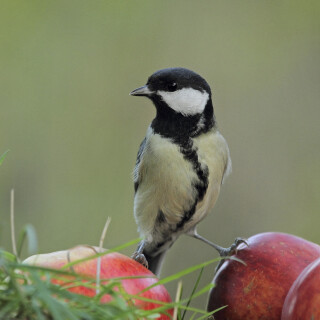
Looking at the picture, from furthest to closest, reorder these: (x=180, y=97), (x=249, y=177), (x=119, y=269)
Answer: (x=249, y=177) → (x=180, y=97) → (x=119, y=269)

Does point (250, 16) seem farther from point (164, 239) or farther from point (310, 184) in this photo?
point (164, 239)

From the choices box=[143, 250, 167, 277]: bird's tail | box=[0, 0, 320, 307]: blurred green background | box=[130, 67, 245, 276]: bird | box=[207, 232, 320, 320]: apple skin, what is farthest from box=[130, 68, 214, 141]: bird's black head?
box=[0, 0, 320, 307]: blurred green background

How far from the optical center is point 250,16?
14.0 ft

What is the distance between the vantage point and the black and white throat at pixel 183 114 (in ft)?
5.90

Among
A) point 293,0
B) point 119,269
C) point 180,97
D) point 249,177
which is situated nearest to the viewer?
point 119,269

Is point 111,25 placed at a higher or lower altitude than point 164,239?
higher

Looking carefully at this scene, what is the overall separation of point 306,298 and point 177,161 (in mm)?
862

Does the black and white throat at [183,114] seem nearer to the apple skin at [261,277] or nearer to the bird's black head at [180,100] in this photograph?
the bird's black head at [180,100]

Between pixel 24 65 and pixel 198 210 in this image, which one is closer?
pixel 198 210

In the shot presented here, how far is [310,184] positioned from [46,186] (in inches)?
59.6

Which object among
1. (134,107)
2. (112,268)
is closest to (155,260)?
(112,268)

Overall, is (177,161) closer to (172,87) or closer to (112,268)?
(172,87)

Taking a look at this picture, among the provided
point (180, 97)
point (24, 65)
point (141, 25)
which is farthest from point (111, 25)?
point (180, 97)

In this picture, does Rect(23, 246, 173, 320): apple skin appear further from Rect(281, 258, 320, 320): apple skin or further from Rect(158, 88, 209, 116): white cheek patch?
Rect(158, 88, 209, 116): white cheek patch
